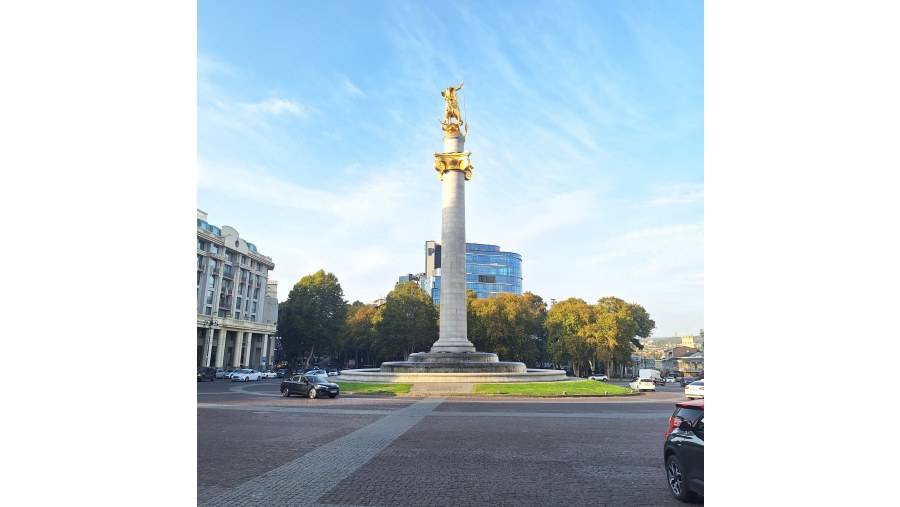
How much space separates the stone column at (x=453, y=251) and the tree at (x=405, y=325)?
121ft

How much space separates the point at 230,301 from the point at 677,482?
89662mm

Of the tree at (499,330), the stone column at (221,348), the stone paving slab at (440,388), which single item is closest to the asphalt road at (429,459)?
the stone paving slab at (440,388)

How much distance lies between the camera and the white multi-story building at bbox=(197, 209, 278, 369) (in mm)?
78000

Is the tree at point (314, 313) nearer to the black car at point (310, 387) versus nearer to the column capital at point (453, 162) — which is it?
the column capital at point (453, 162)

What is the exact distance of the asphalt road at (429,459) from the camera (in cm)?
845

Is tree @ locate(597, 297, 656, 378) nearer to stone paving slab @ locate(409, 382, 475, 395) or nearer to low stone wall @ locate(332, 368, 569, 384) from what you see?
low stone wall @ locate(332, 368, 569, 384)

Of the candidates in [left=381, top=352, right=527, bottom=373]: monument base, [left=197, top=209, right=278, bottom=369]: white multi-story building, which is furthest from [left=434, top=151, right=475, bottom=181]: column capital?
[left=197, top=209, right=278, bottom=369]: white multi-story building

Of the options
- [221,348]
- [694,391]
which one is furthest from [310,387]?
[221,348]

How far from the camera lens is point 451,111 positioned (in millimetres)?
47500
